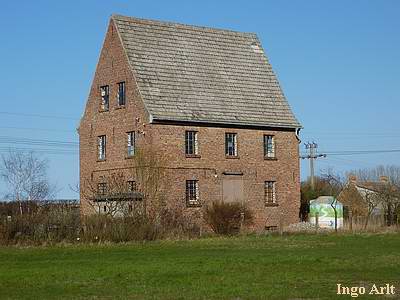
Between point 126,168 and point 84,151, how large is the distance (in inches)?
214

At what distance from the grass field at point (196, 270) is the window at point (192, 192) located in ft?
40.4

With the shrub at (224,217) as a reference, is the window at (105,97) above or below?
above

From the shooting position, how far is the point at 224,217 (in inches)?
1854

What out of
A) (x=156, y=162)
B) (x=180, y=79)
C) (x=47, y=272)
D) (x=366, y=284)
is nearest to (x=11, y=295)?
(x=47, y=272)

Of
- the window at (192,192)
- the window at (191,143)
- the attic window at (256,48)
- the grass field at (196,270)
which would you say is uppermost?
the attic window at (256,48)

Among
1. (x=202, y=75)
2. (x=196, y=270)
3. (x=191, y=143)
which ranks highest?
(x=202, y=75)

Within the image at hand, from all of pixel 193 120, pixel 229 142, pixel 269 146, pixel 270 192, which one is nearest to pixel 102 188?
pixel 193 120

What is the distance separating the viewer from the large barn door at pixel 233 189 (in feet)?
167

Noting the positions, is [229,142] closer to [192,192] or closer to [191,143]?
[191,143]

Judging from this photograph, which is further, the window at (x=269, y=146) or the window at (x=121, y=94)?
the window at (x=269, y=146)

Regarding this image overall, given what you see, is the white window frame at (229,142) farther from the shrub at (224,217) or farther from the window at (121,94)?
the window at (121,94)

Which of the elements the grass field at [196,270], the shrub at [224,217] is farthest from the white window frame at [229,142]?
the grass field at [196,270]

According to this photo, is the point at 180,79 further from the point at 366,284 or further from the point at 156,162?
the point at 366,284

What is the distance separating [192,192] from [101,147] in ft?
22.2
